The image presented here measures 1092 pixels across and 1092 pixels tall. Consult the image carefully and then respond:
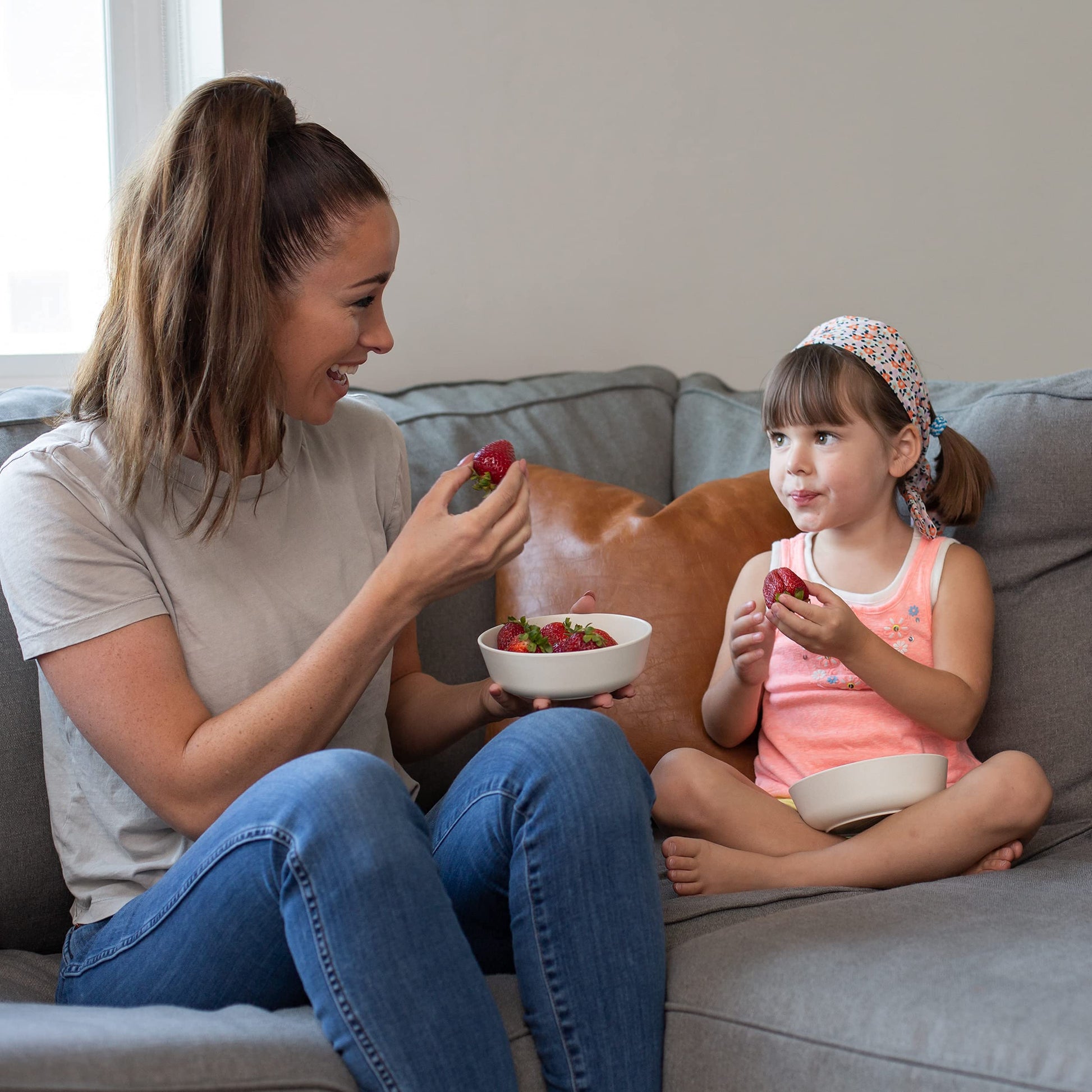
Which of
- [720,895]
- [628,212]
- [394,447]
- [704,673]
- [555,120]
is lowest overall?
[720,895]

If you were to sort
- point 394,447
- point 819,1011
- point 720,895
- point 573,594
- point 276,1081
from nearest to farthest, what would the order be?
point 276,1081 → point 819,1011 → point 720,895 → point 394,447 → point 573,594

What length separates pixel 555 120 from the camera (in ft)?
6.89

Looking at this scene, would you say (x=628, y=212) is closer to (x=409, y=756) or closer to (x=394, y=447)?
(x=394, y=447)

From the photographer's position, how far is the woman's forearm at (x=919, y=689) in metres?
1.35

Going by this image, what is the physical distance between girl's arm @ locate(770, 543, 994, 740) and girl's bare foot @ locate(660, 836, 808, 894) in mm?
246

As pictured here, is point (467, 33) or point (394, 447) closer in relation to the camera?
point (394, 447)

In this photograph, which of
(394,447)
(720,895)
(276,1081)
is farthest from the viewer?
(394,447)

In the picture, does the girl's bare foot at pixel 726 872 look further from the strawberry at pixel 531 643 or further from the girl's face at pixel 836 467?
the girl's face at pixel 836 467

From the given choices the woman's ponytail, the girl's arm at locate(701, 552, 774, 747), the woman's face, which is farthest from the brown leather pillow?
the woman's face

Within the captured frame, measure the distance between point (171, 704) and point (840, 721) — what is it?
2.82ft

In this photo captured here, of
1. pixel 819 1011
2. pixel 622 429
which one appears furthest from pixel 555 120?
pixel 819 1011

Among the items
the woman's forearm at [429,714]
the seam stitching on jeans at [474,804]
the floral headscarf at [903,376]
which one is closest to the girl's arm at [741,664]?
the floral headscarf at [903,376]

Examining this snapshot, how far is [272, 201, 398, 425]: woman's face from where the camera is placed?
1.16 meters

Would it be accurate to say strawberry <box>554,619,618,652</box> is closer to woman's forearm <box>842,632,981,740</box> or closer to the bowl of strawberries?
the bowl of strawberries
